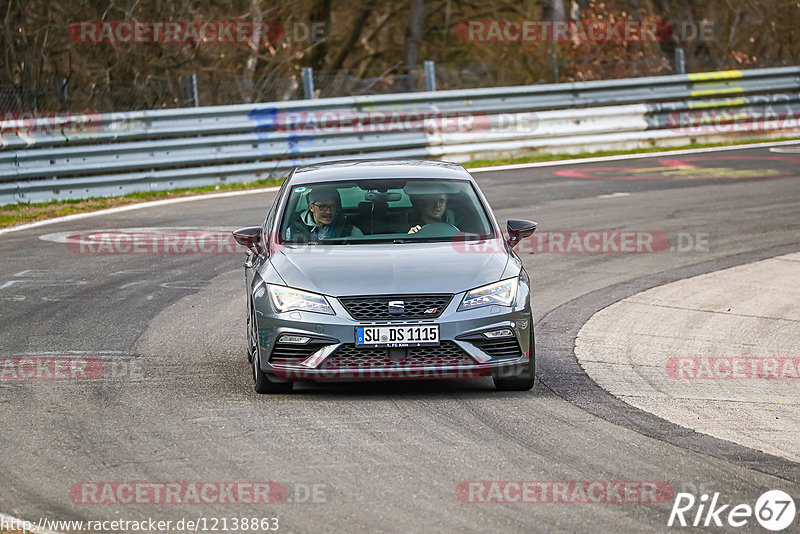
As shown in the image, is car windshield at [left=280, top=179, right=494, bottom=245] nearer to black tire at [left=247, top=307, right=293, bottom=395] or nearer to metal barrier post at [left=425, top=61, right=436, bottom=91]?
black tire at [left=247, top=307, right=293, bottom=395]

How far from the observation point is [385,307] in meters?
7.79

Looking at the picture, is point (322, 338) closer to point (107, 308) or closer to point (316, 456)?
point (316, 456)

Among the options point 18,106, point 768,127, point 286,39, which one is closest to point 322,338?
point 18,106

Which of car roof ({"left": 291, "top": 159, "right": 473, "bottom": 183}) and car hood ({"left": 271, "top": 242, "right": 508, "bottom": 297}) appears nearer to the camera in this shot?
car hood ({"left": 271, "top": 242, "right": 508, "bottom": 297})

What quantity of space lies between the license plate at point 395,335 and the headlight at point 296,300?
0.83 feet

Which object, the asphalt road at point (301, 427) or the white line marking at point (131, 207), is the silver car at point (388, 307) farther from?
the white line marking at point (131, 207)

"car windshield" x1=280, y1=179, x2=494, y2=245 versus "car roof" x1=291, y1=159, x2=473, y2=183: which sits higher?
"car roof" x1=291, y1=159, x2=473, y2=183

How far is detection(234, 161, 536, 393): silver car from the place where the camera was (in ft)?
25.6

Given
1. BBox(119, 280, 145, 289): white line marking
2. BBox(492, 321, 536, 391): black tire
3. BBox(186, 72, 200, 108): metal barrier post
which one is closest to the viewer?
BBox(492, 321, 536, 391): black tire

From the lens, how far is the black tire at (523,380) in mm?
8078

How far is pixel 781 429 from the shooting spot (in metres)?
7.39

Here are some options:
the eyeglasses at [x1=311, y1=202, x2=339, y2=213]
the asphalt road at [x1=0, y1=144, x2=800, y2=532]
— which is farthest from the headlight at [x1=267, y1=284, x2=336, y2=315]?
the eyeglasses at [x1=311, y1=202, x2=339, y2=213]

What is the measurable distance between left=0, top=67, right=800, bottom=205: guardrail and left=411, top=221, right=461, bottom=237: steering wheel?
37.4ft

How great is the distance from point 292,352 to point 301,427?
78 cm
